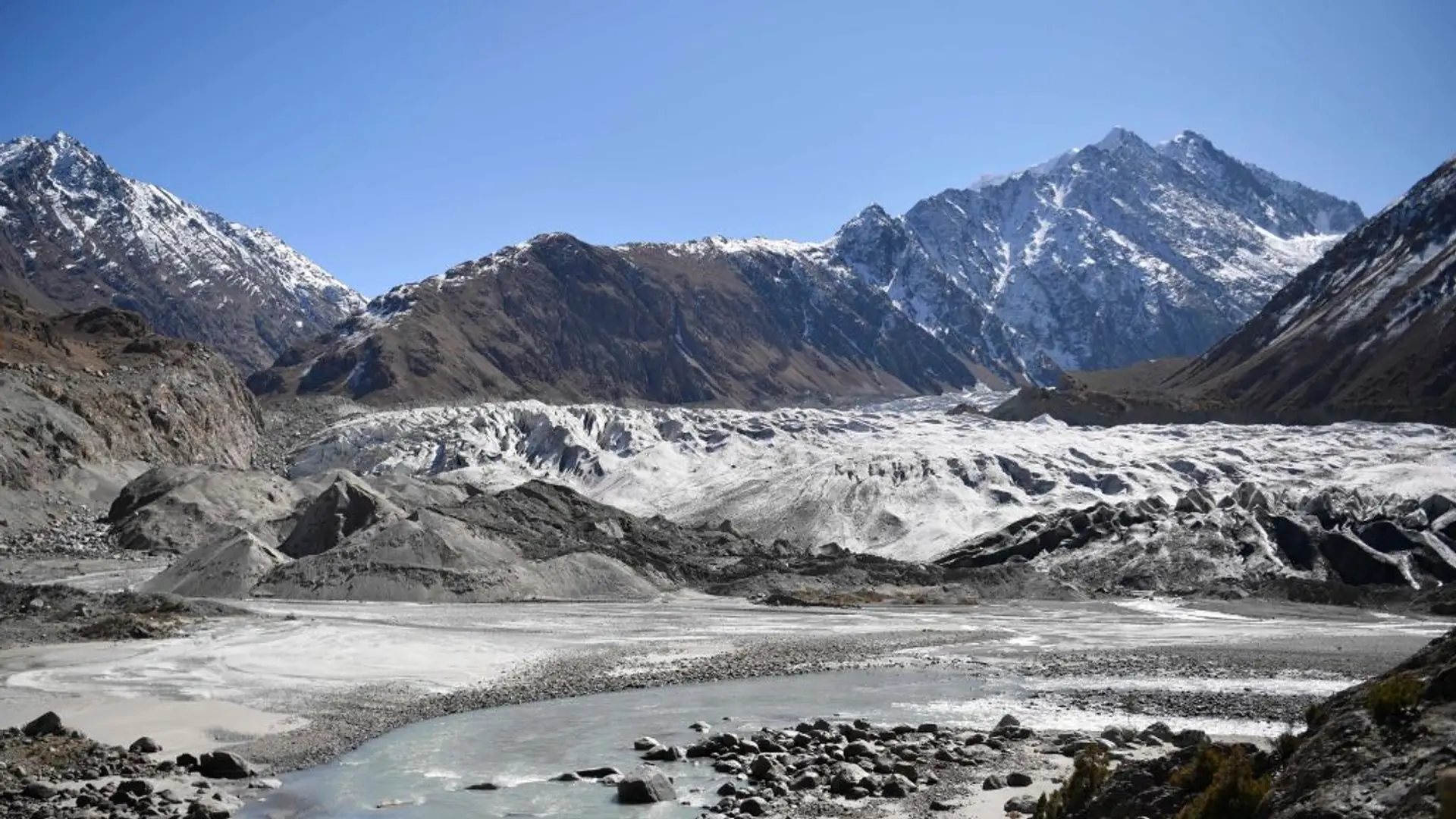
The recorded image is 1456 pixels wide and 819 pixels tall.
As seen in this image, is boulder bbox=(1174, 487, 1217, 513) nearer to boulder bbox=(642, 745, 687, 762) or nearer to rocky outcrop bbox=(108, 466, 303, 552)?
rocky outcrop bbox=(108, 466, 303, 552)

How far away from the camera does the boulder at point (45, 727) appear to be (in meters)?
29.7

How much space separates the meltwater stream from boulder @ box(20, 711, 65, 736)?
7.17 metres

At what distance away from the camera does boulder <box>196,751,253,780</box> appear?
26891 mm

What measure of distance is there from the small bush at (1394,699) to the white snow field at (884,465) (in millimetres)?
104136

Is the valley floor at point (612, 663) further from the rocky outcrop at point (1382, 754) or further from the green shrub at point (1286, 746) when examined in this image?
the rocky outcrop at point (1382, 754)

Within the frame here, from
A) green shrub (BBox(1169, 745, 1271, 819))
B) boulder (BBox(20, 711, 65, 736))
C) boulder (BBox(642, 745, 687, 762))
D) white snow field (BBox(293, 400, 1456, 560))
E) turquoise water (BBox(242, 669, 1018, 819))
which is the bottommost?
turquoise water (BBox(242, 669, 1018, 819))

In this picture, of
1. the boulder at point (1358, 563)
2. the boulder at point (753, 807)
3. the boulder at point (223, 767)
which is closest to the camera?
the boulder at point (753, 807)

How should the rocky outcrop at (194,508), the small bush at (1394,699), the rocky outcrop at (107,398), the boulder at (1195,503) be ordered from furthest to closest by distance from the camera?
the boulder at (1195,503) < the rocky outcrop at (107,398) < the rocky outcrop at (194,508) < the small bush at (1394,699)

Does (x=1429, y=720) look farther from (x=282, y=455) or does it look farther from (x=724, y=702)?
(x=282, y=455)

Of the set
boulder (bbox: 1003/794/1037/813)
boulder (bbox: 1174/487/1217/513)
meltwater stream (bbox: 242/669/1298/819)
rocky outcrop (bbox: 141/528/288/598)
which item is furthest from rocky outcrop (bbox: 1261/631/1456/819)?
boulder (bbox: 1174/487/1217/513)

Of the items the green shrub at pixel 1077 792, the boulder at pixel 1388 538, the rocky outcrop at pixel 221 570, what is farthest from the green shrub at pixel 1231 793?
the boulder at pixel 1388 538

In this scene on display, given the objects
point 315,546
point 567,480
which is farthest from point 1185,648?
point 567,480

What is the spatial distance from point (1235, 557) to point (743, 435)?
339 ft

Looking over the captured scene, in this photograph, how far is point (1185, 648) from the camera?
59.2m
